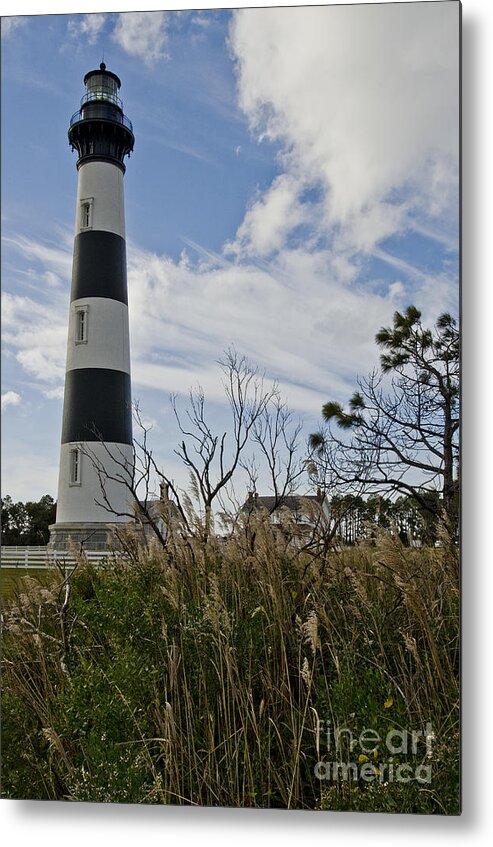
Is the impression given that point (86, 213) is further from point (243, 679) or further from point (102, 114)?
point (243, 679)

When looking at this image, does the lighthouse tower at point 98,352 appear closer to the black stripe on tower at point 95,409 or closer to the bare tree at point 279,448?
the black stripe on tower at point 95,409

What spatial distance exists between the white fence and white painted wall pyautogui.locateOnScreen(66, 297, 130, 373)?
0.62 m

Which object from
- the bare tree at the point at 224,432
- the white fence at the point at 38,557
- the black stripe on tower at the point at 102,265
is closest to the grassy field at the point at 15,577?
the white fence at the point at 38,557

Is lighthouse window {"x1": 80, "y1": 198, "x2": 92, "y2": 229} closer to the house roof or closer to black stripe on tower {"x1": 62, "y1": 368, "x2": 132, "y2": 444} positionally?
black stripe on tower {"x1": 62, "y1": 368, "x2": 132, "y2": 444}

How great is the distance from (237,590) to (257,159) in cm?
140

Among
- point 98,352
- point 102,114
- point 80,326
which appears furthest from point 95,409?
point 102,114

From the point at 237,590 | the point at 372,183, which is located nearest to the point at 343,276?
the point at 372,183

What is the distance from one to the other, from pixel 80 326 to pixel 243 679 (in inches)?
51.5

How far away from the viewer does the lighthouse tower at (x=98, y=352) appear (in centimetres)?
255

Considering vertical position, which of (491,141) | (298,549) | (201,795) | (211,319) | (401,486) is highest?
(491,141)

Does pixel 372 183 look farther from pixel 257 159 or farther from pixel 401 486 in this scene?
pixel 401 486

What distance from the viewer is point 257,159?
2.55 meters

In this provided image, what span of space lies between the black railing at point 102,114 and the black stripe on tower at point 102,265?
363 millimetres

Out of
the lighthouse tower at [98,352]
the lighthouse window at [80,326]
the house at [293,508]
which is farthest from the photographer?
the lighthouse window at [80,326]
